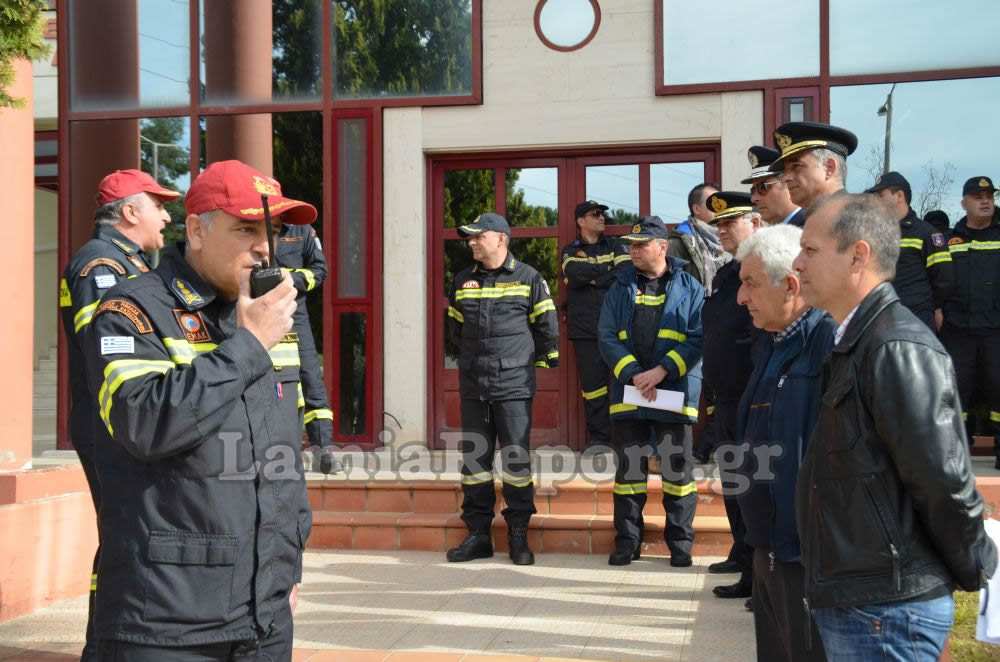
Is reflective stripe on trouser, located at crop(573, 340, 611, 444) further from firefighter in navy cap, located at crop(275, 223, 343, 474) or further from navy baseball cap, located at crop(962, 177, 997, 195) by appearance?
navy baseball cap, located at crop(962, 177, 997, 195)

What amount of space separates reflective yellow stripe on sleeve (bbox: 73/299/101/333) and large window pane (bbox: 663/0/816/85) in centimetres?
616

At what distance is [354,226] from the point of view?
30.7ft

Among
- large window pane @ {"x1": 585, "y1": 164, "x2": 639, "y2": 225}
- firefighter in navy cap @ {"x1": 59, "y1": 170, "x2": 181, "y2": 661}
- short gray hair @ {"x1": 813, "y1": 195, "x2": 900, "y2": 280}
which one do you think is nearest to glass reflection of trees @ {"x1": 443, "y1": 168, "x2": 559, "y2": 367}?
large window pane @ {"x1": 585, "y1": 164, "x2": 639, "y2": 225}

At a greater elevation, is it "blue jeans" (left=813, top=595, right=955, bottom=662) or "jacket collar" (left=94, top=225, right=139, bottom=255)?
"jacket collar" (left=94, top=225, right=139, bottom=255)

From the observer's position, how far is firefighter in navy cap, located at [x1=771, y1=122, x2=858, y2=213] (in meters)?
4.32

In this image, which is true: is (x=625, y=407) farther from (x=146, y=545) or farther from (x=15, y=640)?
(x=146, y=545)

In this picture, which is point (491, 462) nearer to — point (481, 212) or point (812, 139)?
point (481, 212)

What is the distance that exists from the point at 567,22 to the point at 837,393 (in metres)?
7.18

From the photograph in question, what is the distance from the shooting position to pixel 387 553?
23.9 feet

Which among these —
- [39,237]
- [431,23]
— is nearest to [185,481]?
[431,23]

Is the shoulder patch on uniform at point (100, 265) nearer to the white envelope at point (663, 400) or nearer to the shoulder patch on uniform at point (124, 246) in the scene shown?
the shoulder patch on uniform at point (124, 246)

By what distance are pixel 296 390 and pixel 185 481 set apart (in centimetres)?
53

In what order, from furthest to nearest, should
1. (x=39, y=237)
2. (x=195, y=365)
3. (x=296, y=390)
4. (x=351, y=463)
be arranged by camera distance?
(x=39, y=237) → (x=351, y=463) → (x=296, y=390) → (x=195, y=365)

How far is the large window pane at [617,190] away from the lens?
9.15 meters
